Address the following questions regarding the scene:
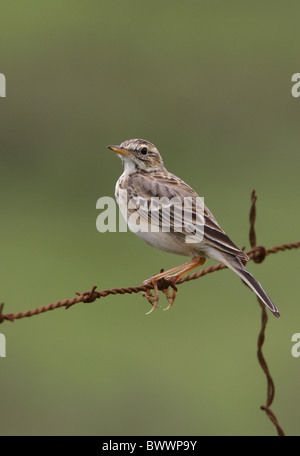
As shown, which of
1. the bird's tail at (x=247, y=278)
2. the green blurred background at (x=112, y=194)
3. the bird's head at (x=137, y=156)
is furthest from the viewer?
the green blurred background at (x=112, y=194)

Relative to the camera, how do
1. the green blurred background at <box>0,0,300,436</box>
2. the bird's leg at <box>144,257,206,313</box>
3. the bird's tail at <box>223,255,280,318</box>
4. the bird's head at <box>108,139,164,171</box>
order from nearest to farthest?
1. the bird's tail at <box>223,255,280,318</box>
2. the bird's leg at <box>144,257,206,313</box>
3. the bird's head at <box>108,139,164,171</box>
4. the green blurred background at <box>0,0,300,436</box>

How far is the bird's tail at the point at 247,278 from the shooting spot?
7355mm

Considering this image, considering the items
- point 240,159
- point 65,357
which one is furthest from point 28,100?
point 65,357

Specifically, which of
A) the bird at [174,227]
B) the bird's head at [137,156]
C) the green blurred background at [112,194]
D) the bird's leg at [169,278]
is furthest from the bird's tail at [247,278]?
the green blurred background at [112,194]

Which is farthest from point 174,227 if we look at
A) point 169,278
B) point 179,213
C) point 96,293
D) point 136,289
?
point 96,293

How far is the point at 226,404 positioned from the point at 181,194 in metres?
5.64

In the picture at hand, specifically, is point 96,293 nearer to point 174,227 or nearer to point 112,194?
point 174,227

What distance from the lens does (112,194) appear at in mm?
16688

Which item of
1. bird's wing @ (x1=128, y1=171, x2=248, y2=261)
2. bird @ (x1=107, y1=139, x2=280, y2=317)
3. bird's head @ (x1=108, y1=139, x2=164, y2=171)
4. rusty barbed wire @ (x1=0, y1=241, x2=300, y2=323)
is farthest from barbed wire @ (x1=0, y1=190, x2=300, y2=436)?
bird's head @ (x1=108, y1=139, x2=164, y2=171)

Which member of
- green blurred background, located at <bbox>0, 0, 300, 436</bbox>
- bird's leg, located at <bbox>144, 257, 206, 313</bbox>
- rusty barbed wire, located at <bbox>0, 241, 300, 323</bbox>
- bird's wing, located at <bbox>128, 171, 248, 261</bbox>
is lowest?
rusty barbed wire, located at <bbox>0, 241, 300, 323</bbox>

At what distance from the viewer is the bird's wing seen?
→ 25.4ft

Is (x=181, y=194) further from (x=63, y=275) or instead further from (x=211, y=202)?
(x=211, y=202)

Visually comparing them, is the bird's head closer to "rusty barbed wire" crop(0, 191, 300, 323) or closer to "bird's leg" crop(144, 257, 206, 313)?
"bird's leg" crop(144, 257, 206, 313)

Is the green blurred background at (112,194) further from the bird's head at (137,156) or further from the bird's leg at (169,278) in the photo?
the bird's leg at (169,278)
